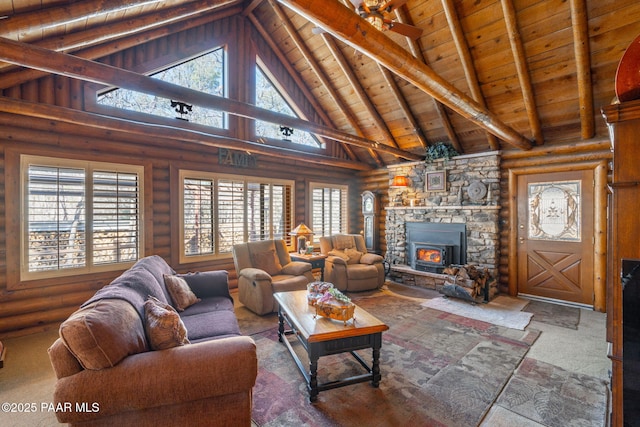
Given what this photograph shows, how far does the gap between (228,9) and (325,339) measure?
601 cm

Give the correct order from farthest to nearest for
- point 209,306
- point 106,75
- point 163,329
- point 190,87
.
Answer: point 190,87
point 209,306
point 106,75
point 163,329

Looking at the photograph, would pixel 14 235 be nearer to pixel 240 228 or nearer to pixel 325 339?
pixel 240 228

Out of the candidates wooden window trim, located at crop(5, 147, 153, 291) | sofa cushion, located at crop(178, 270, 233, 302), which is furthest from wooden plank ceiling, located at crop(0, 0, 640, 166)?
sofa cushion, located at crop(178, 270, 233, 302)

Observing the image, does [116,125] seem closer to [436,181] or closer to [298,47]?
[298,47]

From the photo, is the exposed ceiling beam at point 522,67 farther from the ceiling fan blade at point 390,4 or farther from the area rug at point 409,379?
the area rug at point 409,379

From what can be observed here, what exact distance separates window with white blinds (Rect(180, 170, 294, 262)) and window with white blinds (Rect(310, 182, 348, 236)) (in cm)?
79

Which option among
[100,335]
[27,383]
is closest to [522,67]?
[100,335]

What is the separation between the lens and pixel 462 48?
4195 millimetres

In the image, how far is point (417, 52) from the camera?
461 cm

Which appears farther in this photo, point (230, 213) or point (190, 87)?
point (230, 213)

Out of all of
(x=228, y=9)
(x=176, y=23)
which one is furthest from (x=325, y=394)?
(x=228, y=9)

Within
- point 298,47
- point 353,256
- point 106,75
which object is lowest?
point 353,256

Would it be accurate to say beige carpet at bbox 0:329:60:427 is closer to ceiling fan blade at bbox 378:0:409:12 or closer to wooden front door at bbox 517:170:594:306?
ceiling fan blade at bbox 378:0:409:12

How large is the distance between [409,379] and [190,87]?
564 cm
